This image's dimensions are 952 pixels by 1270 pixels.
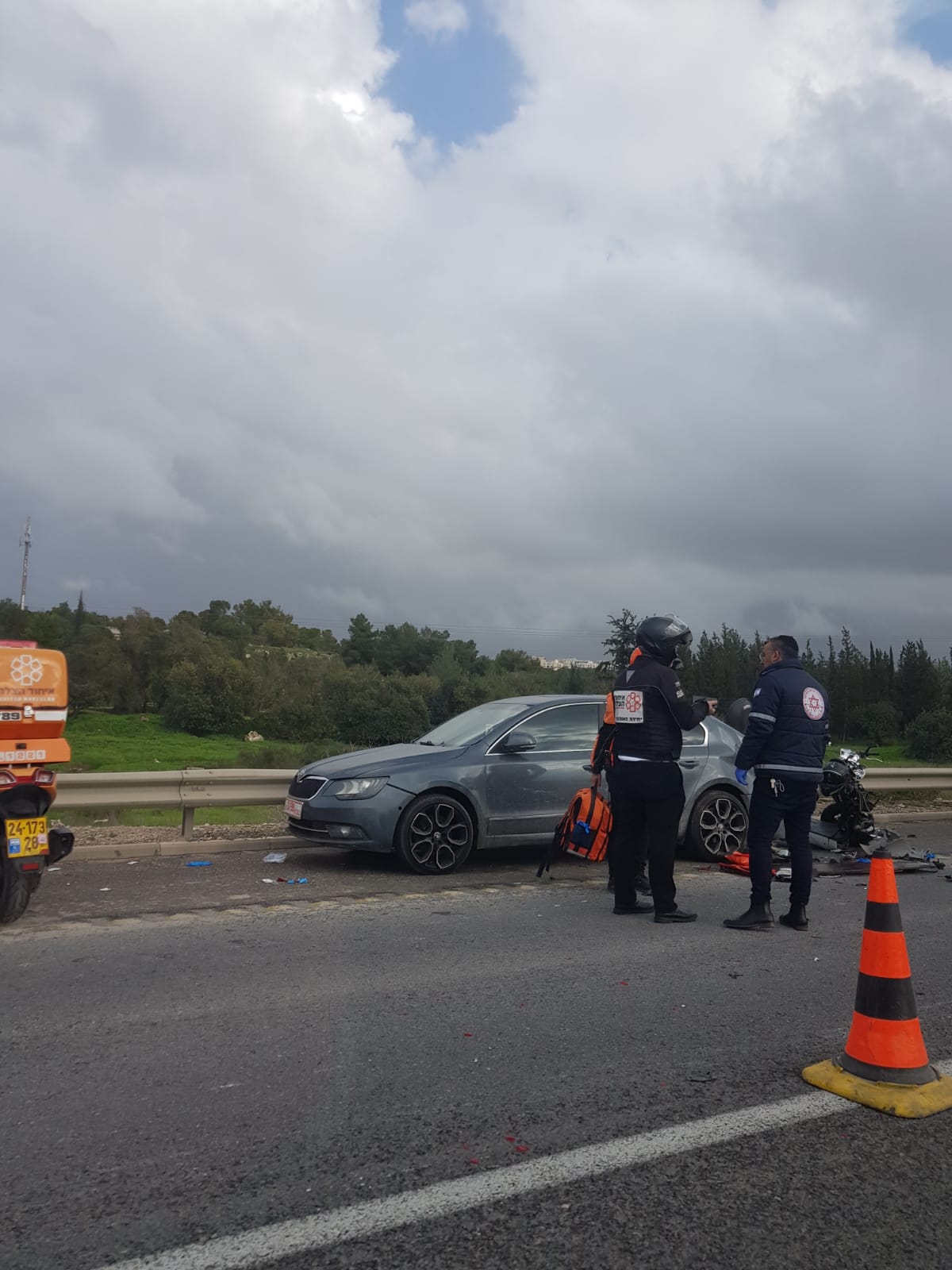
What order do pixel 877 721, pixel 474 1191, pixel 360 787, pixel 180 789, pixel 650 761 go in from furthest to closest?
pixel 877 721 < pixel 180 789 < pixel 360 787 < pixel 650 761 < pixel 474 1191

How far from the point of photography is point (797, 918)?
21.9 ft

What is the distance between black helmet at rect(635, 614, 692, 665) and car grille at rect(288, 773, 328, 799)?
3.11 m

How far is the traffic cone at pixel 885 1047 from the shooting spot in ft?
12.0

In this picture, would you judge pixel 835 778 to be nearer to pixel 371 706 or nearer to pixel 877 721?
pixel 877 721

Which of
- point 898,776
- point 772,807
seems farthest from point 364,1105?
point 898,776

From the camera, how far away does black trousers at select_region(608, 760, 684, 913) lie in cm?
679

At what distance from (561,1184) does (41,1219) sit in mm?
1481

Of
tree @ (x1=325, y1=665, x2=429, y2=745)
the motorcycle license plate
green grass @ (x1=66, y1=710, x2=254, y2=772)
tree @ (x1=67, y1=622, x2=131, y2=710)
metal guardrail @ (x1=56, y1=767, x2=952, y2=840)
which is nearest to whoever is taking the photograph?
the motorcycle license plate

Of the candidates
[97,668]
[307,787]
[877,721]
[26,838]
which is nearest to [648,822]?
[307,787]

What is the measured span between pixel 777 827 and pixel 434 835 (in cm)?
302

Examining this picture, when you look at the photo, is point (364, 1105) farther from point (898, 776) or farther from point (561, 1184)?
point (898, 776)

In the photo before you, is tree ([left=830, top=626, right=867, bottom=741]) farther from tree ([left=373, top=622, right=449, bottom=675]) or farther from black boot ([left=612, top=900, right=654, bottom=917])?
black boot ([left=612, top=900, right=654, bottom=917])

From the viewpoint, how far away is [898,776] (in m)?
13.7

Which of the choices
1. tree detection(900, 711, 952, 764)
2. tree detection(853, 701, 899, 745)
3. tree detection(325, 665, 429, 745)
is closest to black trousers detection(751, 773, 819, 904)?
tree detection(900, 711, 952, 764)
